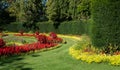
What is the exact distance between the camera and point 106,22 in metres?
15.6

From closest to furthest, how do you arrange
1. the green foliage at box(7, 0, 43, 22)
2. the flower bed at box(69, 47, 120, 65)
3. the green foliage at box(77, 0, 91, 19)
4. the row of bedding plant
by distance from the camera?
the flower bed at box(69, 47, 120, 65), the row of bedding plant, the green foliage at box(77, 0, 91, 19), the green foliage at box(7, 0, 43, 22)

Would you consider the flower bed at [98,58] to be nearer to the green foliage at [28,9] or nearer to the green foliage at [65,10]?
the green foliage at [65,10]

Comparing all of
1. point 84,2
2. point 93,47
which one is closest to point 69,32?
point 84,2

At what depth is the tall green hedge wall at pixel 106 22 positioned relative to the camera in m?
15.3

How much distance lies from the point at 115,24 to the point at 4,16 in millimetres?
61565

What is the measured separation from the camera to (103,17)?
15703 mm

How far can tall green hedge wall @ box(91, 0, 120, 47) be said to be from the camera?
1526cm

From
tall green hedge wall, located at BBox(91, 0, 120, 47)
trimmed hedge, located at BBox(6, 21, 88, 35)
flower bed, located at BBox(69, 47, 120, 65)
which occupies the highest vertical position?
tall green hedge wall, located at BBox(91, 0, 120, 47)

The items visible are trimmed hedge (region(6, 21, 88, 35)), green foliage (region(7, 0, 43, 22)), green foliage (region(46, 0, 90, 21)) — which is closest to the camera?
trimmed hedge (region(6, 21, 88, 35))

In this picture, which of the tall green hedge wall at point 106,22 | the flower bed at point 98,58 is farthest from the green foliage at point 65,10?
the flower bed at point 98,58

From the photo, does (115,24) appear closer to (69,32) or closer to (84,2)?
(84,2)

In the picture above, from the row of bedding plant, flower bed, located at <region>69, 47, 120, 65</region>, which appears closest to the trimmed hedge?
the row of bedding plant

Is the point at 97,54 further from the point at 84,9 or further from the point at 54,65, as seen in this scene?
the point at 84,9

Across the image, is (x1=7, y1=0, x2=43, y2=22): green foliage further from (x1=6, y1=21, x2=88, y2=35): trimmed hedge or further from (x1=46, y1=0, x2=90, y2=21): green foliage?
(x1=46, y1=0, x2=90, y2=21): green foliage
